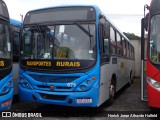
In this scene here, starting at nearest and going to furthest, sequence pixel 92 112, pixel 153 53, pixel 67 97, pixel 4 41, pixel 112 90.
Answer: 1. pixel 4 41
2. pixel 153 53
3. pixel 67 97
4. pixel 92 112
5. pixel 112 90

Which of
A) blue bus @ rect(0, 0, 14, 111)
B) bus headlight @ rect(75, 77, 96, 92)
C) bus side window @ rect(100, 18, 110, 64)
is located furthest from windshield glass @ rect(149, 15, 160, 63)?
blue bus @ rect(0, 0, 14, 111)

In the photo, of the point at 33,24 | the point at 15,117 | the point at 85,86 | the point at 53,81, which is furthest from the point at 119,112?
the point at 33,24

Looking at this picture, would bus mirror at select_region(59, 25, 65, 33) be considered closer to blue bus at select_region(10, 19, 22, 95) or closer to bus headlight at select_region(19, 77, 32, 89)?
bus headlight at select_region(19, 77, 32, 89)

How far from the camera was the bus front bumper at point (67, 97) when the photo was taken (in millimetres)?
7234

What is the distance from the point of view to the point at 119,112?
8.41 m

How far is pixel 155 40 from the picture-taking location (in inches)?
283

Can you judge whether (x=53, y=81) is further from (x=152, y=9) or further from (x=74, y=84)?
(x=152, y=9)

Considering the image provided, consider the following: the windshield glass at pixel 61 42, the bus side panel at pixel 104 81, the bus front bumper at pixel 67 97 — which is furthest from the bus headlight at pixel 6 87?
the bus side panel at pixel 104 81

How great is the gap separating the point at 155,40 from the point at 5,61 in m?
3.85

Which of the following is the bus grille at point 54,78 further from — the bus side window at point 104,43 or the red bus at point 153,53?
the red bus at point 153,53

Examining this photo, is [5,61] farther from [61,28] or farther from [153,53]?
[153,53]

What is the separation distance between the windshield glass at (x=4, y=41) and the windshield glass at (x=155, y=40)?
12.1ft

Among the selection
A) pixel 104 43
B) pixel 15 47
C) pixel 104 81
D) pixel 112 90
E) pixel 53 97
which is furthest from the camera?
pixel 15 47

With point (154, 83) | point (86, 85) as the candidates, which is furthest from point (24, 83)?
point (154, 83)
